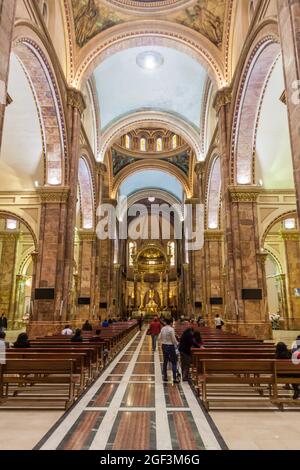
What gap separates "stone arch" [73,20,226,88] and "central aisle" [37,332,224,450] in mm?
13390

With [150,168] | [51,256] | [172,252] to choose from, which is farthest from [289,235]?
[172,252]

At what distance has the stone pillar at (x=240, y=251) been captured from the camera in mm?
12469

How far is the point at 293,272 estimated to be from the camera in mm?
22891

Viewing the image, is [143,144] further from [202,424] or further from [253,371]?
[202,424]

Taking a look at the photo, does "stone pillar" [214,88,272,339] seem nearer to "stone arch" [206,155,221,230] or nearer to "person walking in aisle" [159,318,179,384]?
"person walking in aisle" [159,318,179,384]

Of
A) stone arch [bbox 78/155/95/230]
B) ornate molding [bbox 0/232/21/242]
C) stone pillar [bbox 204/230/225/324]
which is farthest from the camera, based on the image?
ornate molding [bbox 0/232/21/242]

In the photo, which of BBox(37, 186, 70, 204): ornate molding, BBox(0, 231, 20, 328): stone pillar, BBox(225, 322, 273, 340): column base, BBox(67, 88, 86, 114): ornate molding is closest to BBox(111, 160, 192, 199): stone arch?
BBox(0, 231, 20, 328): stone pillar

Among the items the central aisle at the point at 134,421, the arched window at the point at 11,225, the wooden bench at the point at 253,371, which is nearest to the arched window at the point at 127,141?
the arched window at the point at 11,225

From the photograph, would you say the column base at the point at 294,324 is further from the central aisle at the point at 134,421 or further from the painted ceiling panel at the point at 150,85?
the central aisle at the point at 134,421

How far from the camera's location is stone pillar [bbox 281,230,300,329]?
22125mm

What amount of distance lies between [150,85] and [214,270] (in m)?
12.1

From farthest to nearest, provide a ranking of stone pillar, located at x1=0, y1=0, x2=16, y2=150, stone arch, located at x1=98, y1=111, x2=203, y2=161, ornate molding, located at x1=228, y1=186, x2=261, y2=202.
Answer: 1. stone arch, located at x1=98, y1=111, x2=203, y2=161
2. ornate molding, located at x1=228, y1=186, x2=261, y2=202
3. stone pillar, located at x1=0, y1=0, x2=16, y2=150

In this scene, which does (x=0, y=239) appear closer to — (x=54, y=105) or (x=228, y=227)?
(x=54, y=105)
